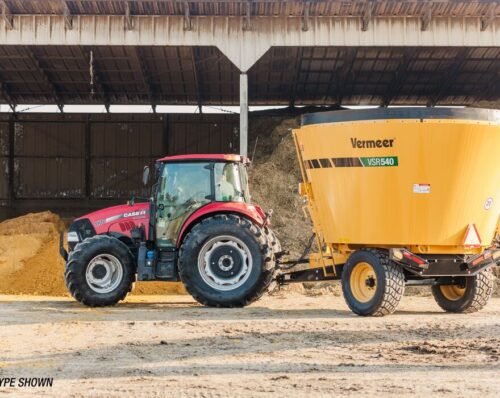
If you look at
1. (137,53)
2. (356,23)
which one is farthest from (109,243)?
(137,53)

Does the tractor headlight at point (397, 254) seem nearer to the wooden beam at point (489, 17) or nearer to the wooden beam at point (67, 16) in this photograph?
the wooden beam at point (489, 17)

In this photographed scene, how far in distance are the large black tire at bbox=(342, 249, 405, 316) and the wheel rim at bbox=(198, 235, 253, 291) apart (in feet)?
5.04

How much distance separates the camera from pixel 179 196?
1168 cm

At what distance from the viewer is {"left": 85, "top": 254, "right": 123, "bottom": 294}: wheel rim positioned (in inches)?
458

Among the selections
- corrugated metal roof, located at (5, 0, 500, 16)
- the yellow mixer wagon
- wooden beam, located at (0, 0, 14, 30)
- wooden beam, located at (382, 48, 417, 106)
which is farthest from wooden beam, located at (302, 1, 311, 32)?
the yellow mixer wagon

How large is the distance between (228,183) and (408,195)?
2872 mm

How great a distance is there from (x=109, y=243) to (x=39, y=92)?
17.6 meters

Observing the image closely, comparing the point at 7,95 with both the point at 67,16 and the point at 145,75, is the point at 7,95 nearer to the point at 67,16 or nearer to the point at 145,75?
the point at 145,75

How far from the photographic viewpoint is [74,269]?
11469mm

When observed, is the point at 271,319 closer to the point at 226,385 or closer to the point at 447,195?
the point at 447,195

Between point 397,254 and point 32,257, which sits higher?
point 397,254

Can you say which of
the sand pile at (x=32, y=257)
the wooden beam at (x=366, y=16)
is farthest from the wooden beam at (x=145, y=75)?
the wooden beam at (x=366, y=16)

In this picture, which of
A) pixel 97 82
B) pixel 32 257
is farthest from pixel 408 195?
A: pixel 97 82

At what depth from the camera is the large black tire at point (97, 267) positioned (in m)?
11.5
